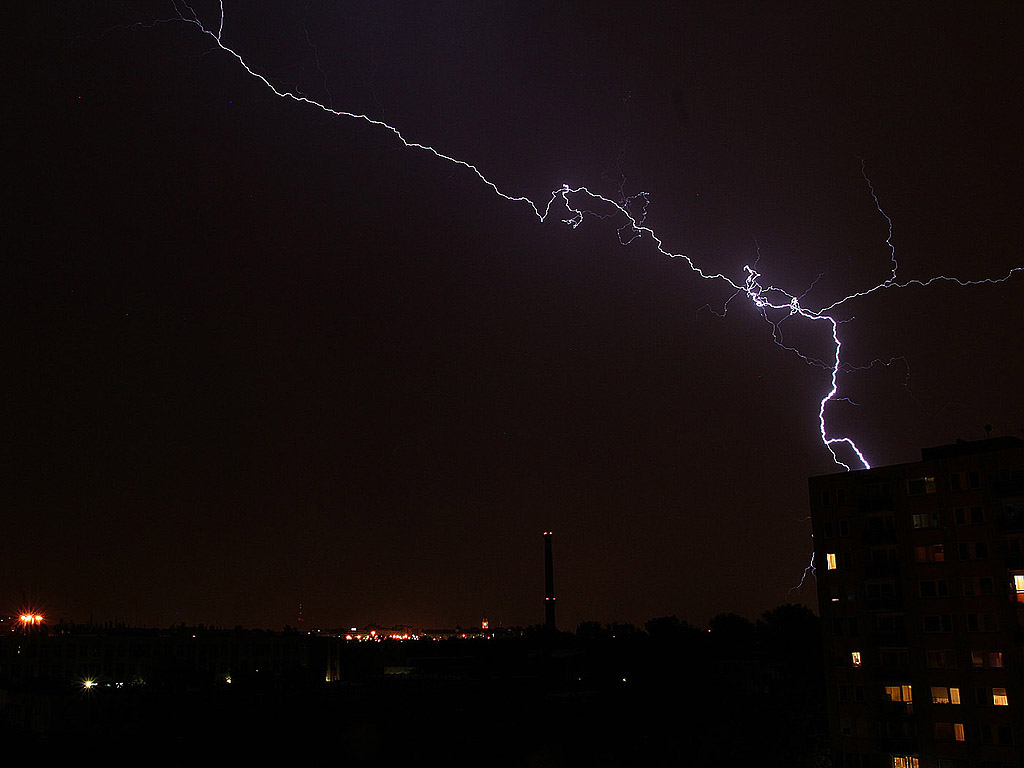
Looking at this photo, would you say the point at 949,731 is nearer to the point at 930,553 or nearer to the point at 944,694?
the point at 944,694

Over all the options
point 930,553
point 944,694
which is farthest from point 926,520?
point 944,694

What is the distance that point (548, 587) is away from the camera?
324ft

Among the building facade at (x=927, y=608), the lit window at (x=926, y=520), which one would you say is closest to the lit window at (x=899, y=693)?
the building facade at (x=927, y=608)

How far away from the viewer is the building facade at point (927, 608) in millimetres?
27406

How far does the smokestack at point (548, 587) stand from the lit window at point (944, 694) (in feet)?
226

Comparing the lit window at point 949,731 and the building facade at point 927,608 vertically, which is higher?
the building facade at point 927,608

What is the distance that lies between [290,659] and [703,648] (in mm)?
40206

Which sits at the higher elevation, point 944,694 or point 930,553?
point 930,553

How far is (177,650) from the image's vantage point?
7925cm

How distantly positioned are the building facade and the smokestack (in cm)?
6556

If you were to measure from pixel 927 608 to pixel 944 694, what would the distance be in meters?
2.72

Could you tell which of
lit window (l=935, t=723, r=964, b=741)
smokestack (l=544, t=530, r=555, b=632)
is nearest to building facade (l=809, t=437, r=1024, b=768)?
lit window (l=935, t=723, r=964, b=741)

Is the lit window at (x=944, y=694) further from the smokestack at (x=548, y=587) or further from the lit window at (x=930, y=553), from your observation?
the smokestack at (x=548, y=587)

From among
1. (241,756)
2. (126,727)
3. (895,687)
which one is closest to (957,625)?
(895,687)
